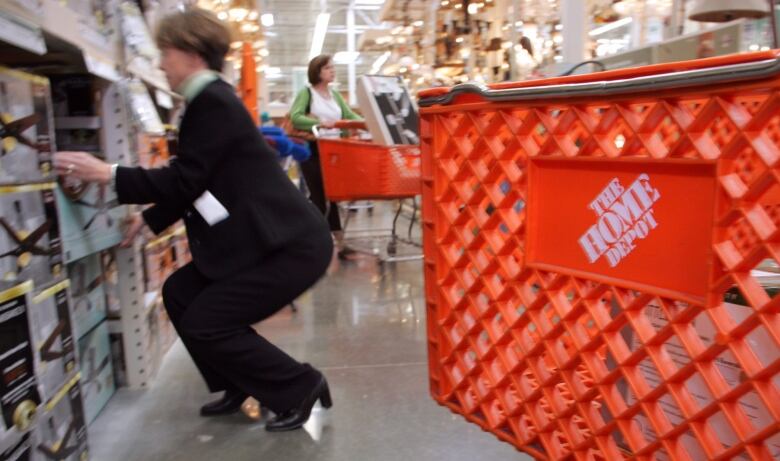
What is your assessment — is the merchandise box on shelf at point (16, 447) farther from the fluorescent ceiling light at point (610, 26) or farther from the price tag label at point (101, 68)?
the fluorescent ceiling light at point (610, 26)

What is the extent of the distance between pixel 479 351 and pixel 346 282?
9.19 feet

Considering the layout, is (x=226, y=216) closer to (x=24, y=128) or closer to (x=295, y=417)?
(x=24, y=128)

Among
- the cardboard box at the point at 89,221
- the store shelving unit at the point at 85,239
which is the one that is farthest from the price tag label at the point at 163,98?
the cardboard box at the point at 89,221

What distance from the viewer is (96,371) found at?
2164mm

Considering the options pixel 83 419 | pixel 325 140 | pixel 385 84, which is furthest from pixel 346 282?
pixel 83 419

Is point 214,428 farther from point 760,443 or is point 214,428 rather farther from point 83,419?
point 760,443

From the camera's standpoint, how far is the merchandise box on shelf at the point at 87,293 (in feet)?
6.75

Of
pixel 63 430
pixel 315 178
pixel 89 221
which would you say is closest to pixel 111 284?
pixel 89 221

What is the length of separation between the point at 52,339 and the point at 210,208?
0.55 meters

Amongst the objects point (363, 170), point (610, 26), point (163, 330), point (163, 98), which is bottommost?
point (163, 330)

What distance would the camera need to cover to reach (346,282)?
4262mm

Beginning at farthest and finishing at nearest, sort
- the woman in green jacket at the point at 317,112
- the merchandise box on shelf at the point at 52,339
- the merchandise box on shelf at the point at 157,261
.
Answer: the woman in green jacket at the point at 317,112 → the merchandise box on shelf at the point at 157,261 → the merchandise box on shelf at the point at 52,339

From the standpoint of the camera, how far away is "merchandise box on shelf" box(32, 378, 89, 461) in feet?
4.87

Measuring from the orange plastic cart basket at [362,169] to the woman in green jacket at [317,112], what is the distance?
1.13ft
